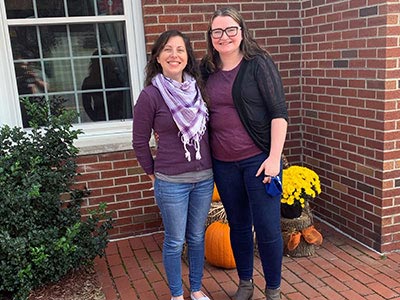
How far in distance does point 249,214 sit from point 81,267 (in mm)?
1468

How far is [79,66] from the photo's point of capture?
379 centimetres

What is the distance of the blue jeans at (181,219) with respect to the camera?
251cm

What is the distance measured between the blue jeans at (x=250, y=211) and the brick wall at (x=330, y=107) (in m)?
1.21

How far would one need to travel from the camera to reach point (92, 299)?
305cm

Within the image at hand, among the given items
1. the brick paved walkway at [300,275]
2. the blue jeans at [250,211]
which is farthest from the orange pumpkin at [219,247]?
the blue jeans at [250,211]

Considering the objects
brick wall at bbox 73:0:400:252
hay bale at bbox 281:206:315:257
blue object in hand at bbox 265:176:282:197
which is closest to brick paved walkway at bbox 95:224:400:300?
hay bale at bbox 281:206:315:257

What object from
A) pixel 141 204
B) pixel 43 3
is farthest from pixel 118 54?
pixel 141 204

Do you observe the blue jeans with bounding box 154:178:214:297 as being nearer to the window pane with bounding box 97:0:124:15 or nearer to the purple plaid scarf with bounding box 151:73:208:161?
the purple plaid scarf with bounding box 151:73:208:161

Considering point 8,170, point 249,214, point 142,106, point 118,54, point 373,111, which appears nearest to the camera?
point 142,106

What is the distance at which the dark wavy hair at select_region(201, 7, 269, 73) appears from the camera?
241cm

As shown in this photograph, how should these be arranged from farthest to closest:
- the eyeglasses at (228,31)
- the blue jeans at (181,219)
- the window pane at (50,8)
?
the window pane at (50,8) < the blue jeans at (181,219) < the eyeglasses at (228,31)

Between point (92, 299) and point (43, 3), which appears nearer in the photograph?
point (92, 299)

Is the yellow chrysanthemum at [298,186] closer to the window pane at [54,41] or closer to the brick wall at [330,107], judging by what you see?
the brick wall at [330,107]

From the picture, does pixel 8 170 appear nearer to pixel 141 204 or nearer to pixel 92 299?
pixel 92 299
